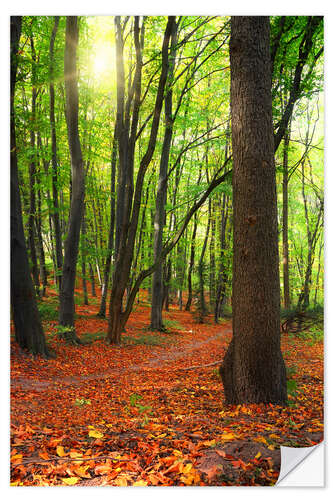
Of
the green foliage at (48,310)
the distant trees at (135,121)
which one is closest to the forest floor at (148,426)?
the green foliage at (48,310)

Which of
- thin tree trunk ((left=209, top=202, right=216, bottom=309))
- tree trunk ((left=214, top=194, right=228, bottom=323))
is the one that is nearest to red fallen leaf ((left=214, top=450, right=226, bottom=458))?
tree trunk ((left=214, top=194, right=228, bottom=323))

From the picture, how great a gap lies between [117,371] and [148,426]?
7.27ft

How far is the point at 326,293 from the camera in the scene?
3148mm

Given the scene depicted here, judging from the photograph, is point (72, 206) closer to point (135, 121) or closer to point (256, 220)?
point (135, 121)

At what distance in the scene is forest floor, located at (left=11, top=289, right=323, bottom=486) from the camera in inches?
83.5

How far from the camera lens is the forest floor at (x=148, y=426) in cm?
212

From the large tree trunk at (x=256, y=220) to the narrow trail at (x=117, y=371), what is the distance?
192cm

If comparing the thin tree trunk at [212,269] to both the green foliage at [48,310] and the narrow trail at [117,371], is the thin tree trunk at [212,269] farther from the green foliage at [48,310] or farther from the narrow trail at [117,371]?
the green foliage at [48,310]

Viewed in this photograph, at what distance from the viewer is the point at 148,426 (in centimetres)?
257

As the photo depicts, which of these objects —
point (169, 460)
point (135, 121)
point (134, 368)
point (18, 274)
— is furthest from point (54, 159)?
point (169, 460)

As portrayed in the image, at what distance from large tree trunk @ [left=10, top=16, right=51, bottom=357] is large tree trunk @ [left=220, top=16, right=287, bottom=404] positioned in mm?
2198
